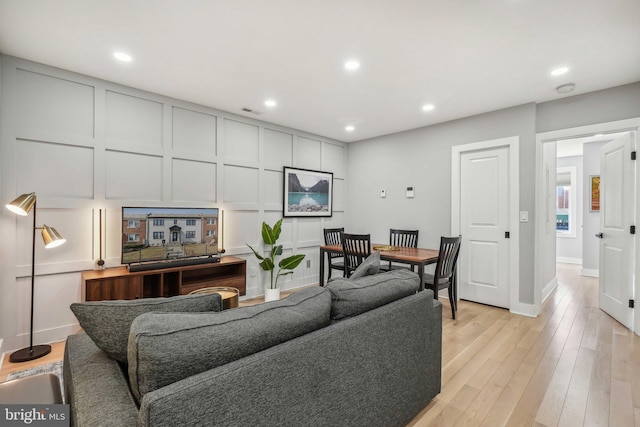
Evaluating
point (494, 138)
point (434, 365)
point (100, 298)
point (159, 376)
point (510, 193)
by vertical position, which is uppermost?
point (494, 138)

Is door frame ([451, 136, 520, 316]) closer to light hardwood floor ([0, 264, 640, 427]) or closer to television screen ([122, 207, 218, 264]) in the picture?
light hardwood floor ([0, 264, 640, 427])

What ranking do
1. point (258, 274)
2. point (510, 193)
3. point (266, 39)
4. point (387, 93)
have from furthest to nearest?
point (258, 274)
point (510, 193)
point (387, 93)
point (266, 39)

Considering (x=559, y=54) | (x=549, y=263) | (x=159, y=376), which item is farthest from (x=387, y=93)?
(x=549, y=263)

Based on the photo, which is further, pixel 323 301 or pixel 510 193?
pixel 510 193

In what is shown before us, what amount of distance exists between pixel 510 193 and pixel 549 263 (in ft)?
5.41

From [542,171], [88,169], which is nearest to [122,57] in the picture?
[88,169]

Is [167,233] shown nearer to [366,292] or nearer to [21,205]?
[21,205]

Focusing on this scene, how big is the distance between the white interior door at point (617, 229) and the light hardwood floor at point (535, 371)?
0.74ft

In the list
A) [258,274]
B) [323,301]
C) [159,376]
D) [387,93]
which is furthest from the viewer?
[258,274]

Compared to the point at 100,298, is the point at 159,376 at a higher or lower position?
higher

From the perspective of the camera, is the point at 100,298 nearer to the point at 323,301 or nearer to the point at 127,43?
the point at 127,43

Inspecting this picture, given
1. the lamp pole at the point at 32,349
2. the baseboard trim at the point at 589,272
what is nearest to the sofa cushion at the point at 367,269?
the lamp pole at the point at 32,349

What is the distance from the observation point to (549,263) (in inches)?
175

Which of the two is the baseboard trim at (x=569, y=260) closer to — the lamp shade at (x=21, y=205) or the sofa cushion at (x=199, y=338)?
the sofa cushion at (x=199, y=338)
